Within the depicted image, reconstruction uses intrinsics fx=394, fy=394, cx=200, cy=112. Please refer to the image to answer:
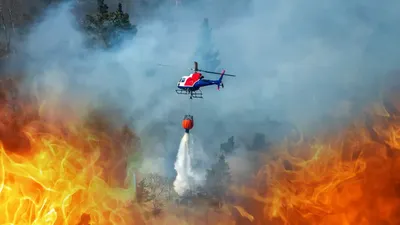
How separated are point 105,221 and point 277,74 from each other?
614 inches

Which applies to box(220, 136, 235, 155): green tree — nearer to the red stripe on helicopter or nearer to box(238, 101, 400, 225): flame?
box(238, 101, 400, 225): flame

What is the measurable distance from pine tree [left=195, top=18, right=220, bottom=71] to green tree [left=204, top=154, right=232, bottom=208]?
7983 millimetres

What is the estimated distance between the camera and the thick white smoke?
26.7 meters

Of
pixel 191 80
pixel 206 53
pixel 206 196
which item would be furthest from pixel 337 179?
pixel 206 53

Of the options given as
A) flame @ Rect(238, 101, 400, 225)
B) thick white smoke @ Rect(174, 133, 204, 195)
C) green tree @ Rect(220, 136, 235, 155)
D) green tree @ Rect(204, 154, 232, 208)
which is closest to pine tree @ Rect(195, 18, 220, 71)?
green tree @ Rect(220, 136, 235, 155)

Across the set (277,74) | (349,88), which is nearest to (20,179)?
(277,74)

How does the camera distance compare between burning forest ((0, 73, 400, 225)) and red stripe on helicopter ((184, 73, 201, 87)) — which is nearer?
red stripe on helicopter ((184, 73, 201, 87))

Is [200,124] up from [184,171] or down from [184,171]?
up

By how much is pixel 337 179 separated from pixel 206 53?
44.8 feet

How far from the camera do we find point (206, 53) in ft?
102

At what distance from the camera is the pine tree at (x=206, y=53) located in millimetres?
30797

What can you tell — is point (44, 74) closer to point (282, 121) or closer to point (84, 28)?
point (84, 28)

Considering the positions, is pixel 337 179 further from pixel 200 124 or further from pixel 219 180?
pixel 200 124

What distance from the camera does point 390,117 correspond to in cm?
2508
